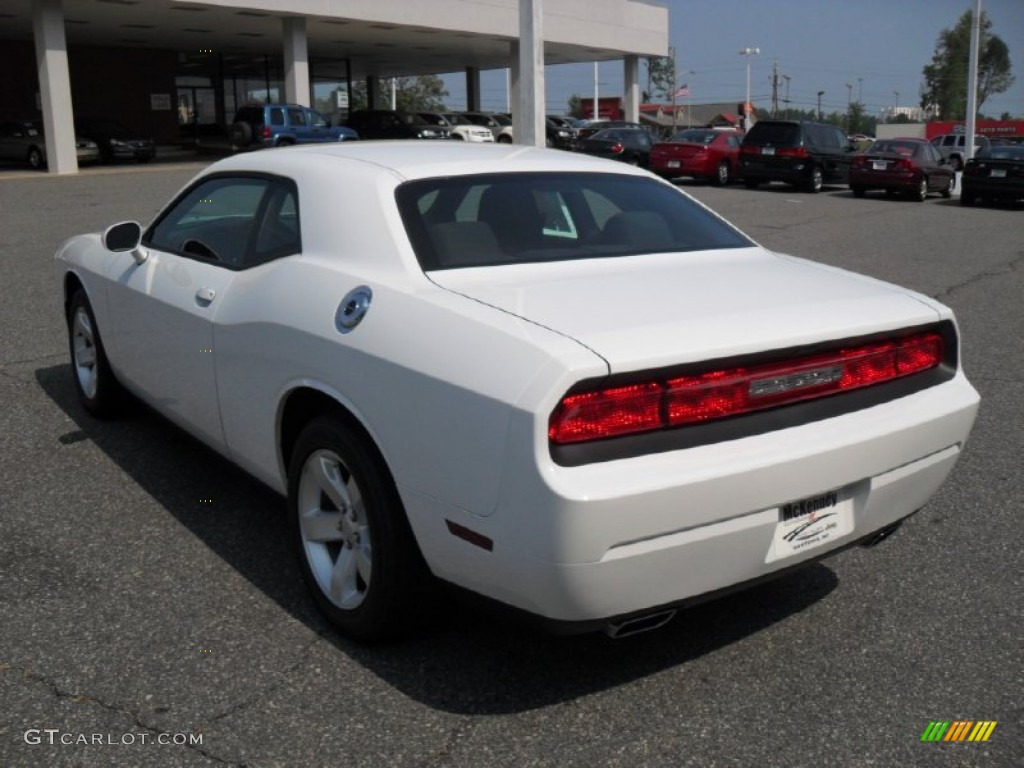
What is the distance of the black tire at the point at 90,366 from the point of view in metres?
5.38

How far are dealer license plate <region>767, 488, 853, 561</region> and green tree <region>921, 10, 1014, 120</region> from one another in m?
141

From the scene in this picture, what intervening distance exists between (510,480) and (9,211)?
1695 centimetres

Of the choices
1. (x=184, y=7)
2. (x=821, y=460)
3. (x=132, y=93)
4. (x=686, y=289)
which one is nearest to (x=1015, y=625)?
(x=821, y=460)

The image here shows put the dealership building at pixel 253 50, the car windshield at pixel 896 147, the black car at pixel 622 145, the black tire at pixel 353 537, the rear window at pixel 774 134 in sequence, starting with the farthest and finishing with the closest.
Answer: the black car at pixel 622 145 → the dealership building at pixel 253 50 → the rear window at pixel 774 134 → the car windshield at pixel 896 147 → the black tire at pixel 353 537

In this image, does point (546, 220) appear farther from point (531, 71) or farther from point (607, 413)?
point (531, 71)

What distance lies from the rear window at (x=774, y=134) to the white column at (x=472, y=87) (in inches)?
1054

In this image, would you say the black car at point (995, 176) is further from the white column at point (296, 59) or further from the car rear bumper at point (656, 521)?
the car rear bumper at point (656, 521)

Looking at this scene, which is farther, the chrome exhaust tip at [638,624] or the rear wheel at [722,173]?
the rear wheel at [722,173]

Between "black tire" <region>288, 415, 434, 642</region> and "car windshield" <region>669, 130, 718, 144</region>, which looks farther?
"car windshield" <region>669, 130, 718, 144</region>

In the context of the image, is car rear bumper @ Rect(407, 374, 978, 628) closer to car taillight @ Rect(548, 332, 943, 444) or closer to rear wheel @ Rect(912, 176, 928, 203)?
car taillight @ Rect(548, 332, 943, 444)

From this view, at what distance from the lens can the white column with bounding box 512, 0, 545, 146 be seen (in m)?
20.2

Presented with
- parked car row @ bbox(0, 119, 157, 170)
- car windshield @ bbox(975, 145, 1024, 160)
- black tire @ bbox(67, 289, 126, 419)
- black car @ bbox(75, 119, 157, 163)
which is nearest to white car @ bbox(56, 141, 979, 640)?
black tire @ bbox(67, 289, 126, 419)

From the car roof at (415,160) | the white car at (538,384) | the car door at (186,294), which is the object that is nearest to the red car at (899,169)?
the car roof at (415,160)

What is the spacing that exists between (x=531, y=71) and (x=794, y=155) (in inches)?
299
